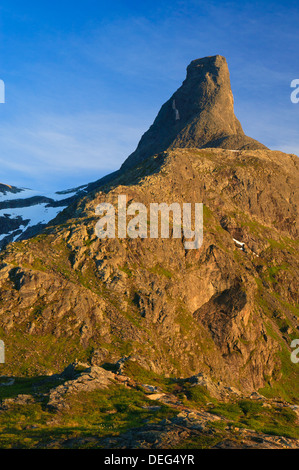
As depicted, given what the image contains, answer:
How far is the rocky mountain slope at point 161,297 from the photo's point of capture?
3819 inches

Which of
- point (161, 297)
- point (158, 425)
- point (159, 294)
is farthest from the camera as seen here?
point (159, 294)

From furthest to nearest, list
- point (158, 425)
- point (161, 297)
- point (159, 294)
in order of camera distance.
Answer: point (159, 294) → point (161, 297) → point (158, 425)

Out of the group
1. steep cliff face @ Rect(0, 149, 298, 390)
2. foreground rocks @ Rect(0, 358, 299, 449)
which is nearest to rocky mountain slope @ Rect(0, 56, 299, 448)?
steep cliff face @ Rect(0, 149, 298, 390)

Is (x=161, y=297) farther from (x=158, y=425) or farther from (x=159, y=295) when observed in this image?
(x=158, y=425)

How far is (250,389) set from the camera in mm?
128250

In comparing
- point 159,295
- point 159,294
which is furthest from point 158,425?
point 159,294

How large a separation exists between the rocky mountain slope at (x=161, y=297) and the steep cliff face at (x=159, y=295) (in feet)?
1.11

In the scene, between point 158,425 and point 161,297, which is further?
point 161,297

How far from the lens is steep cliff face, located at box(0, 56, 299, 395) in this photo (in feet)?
320

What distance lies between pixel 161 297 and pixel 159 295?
0.82 meters

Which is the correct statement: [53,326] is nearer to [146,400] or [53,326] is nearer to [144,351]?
[144,351]

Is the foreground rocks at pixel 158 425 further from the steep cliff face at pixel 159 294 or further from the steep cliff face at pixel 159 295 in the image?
the steep cliff face at pixel 159 294

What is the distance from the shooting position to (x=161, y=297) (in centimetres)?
12056
